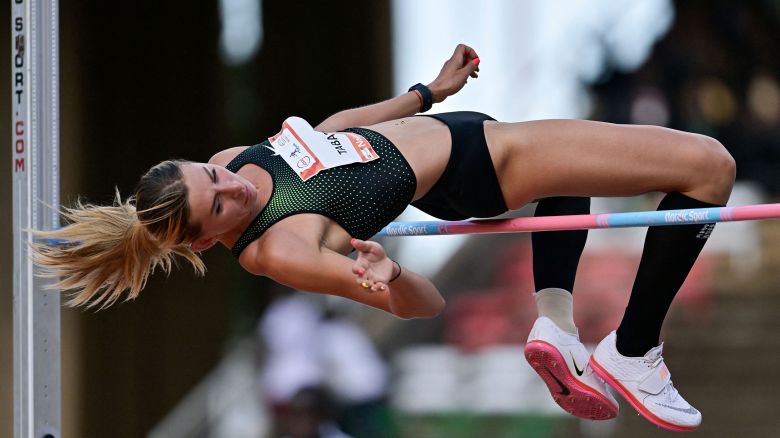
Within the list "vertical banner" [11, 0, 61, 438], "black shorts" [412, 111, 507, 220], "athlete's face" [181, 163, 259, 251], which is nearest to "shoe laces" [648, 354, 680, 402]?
"black shorts" [412, 111, 507, 220]

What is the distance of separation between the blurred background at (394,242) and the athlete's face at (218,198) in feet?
9.95

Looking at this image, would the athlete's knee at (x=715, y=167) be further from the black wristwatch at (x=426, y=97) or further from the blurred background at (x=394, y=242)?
the blurred background at (x=394, y=242)

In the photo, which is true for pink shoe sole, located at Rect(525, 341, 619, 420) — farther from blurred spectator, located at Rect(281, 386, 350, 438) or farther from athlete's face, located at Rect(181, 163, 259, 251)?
blurred spectator, located at Rect(281, 386, 350, 438)

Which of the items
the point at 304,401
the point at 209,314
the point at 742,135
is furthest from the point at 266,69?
the point at 742,135

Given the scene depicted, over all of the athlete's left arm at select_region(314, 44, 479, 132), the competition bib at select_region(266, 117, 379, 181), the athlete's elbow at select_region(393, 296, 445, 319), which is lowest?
the athlete's elbow at select_region(393, 296, 445, 319)

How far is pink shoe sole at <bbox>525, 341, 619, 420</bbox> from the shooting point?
2.67 metres

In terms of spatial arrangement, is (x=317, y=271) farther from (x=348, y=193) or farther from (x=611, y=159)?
(x=611, y=159)

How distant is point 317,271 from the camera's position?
222 cm

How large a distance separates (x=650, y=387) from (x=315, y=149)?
963 millimetres

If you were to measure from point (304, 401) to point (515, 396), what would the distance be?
1229mm

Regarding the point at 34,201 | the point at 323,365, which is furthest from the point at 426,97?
the point at 323,365

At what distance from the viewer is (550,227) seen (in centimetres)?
246

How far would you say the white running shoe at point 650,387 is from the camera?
263 centimetres

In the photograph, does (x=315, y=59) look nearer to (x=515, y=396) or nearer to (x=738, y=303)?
→ (x=515, y=396)
